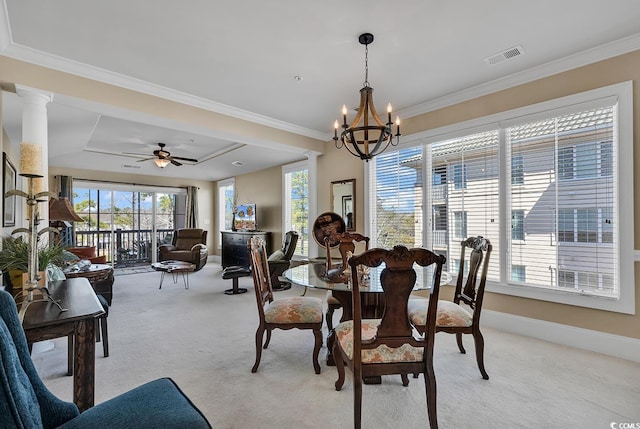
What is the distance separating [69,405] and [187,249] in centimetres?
693

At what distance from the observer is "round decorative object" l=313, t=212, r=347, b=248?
4730 millimetres

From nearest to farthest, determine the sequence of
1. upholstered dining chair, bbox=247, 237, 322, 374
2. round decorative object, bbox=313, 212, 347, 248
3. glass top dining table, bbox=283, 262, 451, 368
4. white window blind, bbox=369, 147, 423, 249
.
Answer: glass top dining table, bbox=283, 262, 451, 368 → upholstered dining chair, bbox=247, 237, 322, 374 → white window blind, bbox=369, 147, 423, 249 → round decorative object, bbox=313, 212, 347, 248

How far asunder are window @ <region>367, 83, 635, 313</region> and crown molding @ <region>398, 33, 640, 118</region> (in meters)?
0.30

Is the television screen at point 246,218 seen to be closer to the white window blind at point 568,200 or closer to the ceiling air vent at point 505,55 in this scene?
the white window blind at point 568,200

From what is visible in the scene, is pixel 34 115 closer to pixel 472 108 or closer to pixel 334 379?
pixel 334 379

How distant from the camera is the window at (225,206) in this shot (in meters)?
9.26

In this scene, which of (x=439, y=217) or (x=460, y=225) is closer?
(x=460, y=225)

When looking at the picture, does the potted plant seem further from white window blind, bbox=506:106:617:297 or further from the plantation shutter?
white window blind, bbox=506:106:617:297

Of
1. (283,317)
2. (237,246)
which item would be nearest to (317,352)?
(283,317)

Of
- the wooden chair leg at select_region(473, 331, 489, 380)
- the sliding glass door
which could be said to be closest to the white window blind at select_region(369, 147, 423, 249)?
the wooden chair leg at select_region(473, 331, 489, 380)

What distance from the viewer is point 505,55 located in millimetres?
2859

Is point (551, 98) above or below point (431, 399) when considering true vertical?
above

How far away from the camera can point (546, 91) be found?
3096 millimetres

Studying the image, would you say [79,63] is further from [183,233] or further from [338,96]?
[183,233]
